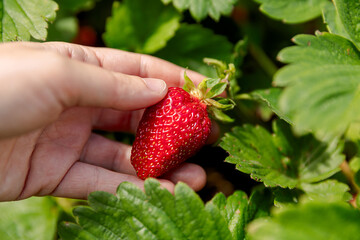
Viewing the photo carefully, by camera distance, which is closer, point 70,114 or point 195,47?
point 70,114

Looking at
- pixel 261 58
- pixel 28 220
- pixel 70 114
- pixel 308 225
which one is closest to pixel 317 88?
pixel 308 225

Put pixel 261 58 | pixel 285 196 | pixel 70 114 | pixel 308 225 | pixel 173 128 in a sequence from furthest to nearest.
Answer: pixel 261 58, pixel 70 114, pixel 285 196, pixel 173 128, pixel 308 225

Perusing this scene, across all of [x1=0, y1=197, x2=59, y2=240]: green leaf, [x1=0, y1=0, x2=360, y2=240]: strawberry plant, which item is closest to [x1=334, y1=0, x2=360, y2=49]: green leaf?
[x1=0, y1=0, x2=360, y2=240]: strawberry plant

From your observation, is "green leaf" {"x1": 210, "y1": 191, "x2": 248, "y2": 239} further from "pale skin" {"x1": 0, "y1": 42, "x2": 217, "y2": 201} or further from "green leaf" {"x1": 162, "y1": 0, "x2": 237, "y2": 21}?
"green leaf" {"x1": 162, "y1": 0, "x2": 237, "y2": 21}

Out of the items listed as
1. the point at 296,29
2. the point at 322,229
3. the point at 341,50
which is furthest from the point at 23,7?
the point at 296,29

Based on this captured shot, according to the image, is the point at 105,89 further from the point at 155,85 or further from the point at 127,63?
the point at 127,63

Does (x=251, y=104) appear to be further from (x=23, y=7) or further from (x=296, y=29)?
(x=23, y=7)

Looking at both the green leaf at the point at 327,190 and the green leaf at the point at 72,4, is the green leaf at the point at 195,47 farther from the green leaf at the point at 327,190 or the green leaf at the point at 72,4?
the green leaf at the point at 327,190
